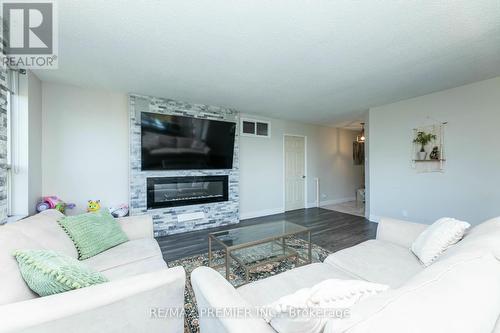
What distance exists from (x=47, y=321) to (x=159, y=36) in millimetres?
2118

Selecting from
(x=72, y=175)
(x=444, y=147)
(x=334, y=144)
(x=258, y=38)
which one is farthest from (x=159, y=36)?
(x=334, y=144)

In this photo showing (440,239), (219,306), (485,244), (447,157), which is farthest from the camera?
(447,157)

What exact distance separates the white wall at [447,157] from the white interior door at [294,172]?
1.74 m

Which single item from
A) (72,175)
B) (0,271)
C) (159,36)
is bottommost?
(0,271)

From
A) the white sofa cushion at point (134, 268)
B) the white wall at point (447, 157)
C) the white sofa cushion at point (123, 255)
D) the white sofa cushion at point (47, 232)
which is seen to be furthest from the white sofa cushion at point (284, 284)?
the white wall at point (447, 157)

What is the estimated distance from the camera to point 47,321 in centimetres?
82

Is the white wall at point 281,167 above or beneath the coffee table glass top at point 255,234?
above

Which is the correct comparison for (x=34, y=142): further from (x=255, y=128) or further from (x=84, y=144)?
(x=255, y=128)

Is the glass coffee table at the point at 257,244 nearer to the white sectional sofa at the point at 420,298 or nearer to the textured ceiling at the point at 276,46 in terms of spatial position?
the white sectional sofa at the point at 420,298

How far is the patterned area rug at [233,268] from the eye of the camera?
5.43 feet

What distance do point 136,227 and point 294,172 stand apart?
4.21 meters

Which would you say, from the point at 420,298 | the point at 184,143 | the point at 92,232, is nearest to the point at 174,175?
the point at 184,143

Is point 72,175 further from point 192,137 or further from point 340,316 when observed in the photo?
point 340,316

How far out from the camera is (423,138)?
367cm
